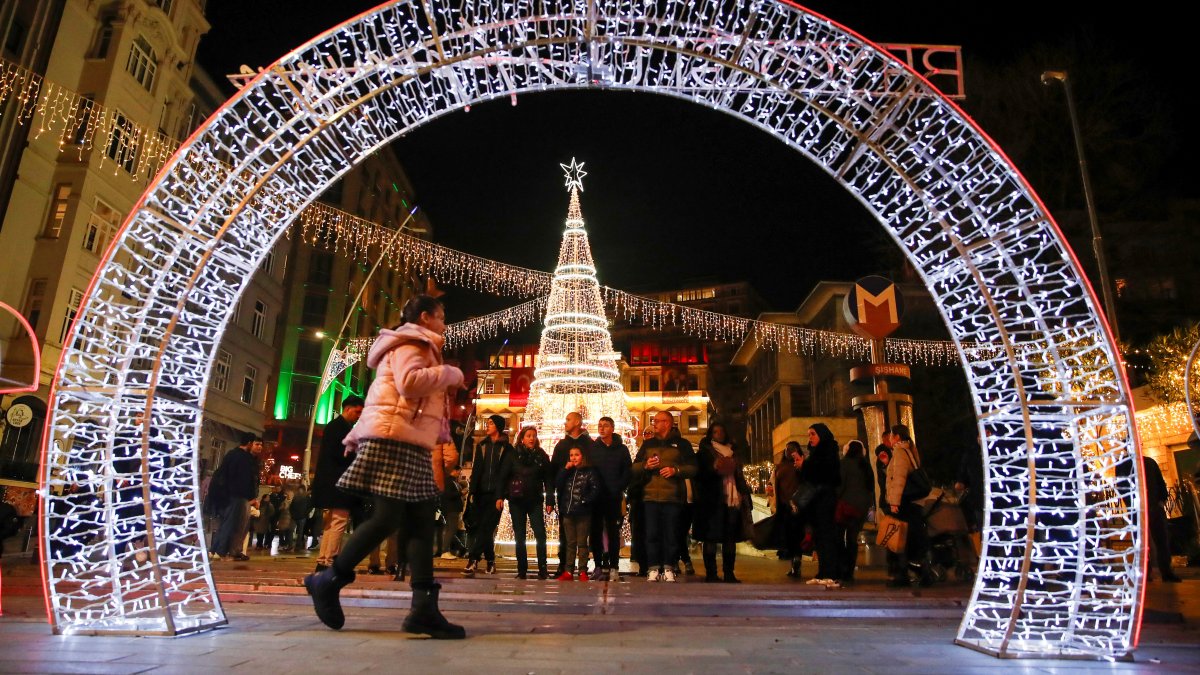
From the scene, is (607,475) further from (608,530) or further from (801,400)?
(801,400)

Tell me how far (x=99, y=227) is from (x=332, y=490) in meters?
19.6

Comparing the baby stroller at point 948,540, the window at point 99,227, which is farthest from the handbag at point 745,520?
the window at point 99,227

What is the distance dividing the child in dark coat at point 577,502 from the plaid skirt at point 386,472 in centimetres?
433

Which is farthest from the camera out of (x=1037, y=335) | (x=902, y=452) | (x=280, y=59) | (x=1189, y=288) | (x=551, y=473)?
(x=1189, y=288)

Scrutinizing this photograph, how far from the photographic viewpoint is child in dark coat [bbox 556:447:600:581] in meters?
8.86

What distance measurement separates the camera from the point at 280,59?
17.7 feet

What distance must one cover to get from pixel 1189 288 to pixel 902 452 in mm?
23076

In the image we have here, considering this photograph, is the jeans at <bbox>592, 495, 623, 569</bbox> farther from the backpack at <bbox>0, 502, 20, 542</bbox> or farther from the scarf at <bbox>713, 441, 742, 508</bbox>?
the backpack at <bbox>0, 502, 20, 542</bbox>

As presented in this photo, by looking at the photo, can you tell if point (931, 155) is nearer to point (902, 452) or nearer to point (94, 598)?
point (902, 452)

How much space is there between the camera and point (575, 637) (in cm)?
498

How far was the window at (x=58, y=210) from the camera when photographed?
70.0 ft

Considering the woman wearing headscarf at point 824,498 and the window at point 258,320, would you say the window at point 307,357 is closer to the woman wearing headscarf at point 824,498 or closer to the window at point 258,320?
the window at point 258,320

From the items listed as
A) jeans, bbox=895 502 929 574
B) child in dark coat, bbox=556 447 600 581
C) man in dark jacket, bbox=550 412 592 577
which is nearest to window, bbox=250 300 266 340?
man in dark jacket, bbox=550 412 592 577

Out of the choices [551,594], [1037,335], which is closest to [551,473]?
[551,594]
